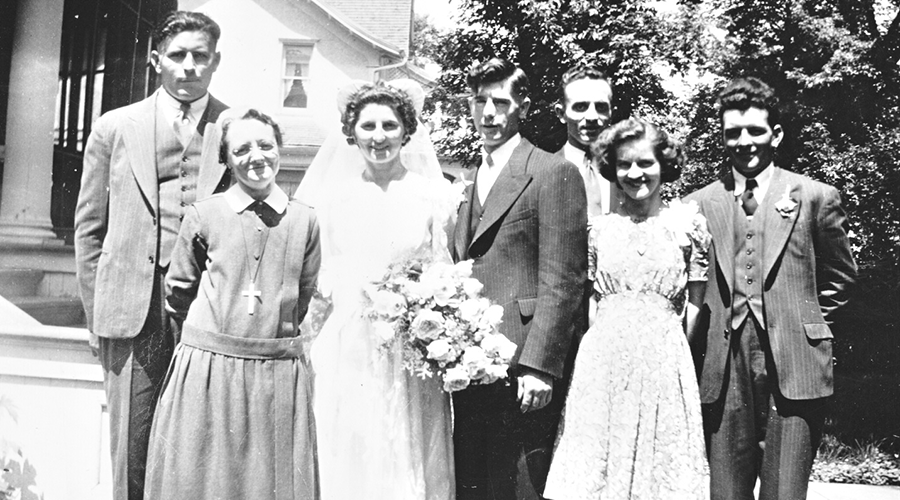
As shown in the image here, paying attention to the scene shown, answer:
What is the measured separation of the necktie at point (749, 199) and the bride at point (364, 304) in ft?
5.04

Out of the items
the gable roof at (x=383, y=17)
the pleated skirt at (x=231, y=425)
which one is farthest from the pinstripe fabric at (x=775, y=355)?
the gable roof at (x=383, y=17)

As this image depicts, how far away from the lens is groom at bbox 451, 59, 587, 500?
351 centimetres

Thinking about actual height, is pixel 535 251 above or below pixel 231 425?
above

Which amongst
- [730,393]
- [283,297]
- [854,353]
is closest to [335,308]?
[283,297]

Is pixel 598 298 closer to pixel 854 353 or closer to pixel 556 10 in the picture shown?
pixel 556 10

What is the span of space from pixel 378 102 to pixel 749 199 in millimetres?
1975

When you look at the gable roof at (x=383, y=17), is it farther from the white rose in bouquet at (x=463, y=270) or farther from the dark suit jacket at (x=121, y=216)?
the white rose in bouquet at (x=463, y=270)

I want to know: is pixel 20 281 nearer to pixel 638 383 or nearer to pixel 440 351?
pixel 440 351

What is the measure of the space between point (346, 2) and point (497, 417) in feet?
12.2

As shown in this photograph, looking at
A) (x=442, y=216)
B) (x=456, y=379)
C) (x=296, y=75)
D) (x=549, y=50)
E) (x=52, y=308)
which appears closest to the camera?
(x=456, y=379)

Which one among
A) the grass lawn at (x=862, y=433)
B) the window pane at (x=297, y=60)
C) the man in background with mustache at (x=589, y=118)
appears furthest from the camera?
the grass lawn at (x=862, y=433)

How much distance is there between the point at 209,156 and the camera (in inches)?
147

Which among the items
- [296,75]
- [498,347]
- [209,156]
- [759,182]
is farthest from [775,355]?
[296,75]

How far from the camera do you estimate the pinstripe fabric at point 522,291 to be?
3537 millimetres
